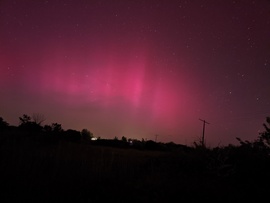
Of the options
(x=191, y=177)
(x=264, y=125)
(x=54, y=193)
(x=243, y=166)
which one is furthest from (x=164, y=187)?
(x=264, y=125)

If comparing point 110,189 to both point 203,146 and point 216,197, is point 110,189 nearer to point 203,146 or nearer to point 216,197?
point 216,197

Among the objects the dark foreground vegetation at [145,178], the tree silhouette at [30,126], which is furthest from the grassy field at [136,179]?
the tree silhouette at [30,126]

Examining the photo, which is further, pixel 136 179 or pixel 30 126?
pixel 30 126

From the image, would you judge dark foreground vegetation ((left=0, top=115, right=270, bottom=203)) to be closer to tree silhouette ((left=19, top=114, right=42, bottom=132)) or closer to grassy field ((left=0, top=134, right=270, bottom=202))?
grassy field ((left=0, top=134, right=270, bottom=202))

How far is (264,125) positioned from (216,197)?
7847 mm

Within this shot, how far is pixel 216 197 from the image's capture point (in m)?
9.84

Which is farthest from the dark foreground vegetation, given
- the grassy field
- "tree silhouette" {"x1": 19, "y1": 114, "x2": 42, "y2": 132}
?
"tree silhouette" {"x1": 19, "y1": 114, "x2": 42, "y2": 132}

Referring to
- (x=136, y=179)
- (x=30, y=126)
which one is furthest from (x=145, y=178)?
(x=30, y=126)

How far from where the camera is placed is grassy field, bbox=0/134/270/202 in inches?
352

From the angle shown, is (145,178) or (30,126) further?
(30,126)

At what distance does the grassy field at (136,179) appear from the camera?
29.3 ft

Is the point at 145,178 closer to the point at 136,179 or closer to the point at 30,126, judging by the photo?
the point at 136,179

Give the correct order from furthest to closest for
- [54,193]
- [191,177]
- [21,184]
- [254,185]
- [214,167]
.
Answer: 1. [214,167]
2. [191,177]
3. [254,185]
4. [21,184]
5. [54,193]

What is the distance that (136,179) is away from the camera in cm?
1191
